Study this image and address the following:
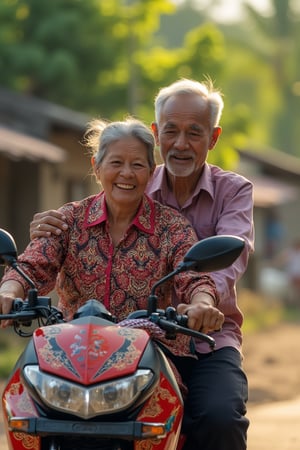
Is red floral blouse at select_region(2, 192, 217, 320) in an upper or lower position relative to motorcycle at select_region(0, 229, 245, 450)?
upper

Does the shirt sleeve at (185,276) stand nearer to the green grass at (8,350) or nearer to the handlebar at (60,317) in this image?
the handlebar at (60,317)

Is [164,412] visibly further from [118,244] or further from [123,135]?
[123,135]

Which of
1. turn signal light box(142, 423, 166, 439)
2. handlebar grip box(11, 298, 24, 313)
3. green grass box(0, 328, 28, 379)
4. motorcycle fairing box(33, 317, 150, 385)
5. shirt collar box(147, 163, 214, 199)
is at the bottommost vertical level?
turn signal light box(142, 423, 166, 439)

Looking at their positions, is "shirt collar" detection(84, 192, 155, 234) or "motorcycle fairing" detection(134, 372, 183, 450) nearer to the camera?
"motorcycle fairing" detection(134, 372, 183, 450)

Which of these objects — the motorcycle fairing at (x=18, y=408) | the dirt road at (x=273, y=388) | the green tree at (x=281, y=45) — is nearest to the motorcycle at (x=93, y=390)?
the motorcycle fairing at (x=18, y=408)

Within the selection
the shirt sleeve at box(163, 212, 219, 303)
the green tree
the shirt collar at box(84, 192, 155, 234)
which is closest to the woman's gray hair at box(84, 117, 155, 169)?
the shirt collar at box(84, 192, 155, 234)

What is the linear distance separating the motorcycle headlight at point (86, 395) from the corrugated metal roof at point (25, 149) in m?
11.4

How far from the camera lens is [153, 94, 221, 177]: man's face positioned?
16.6ft

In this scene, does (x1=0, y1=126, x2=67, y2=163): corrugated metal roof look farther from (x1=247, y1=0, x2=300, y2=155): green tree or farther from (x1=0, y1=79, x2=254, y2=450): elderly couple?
(x1=247, y1=0, x2=300, y2=155): green tree

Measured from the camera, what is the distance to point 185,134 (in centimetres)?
508

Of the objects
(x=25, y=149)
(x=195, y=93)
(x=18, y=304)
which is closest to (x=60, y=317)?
(x=18, y=304)

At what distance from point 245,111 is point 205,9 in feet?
183

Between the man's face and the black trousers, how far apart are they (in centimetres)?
97

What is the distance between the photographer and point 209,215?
505 centimetres
